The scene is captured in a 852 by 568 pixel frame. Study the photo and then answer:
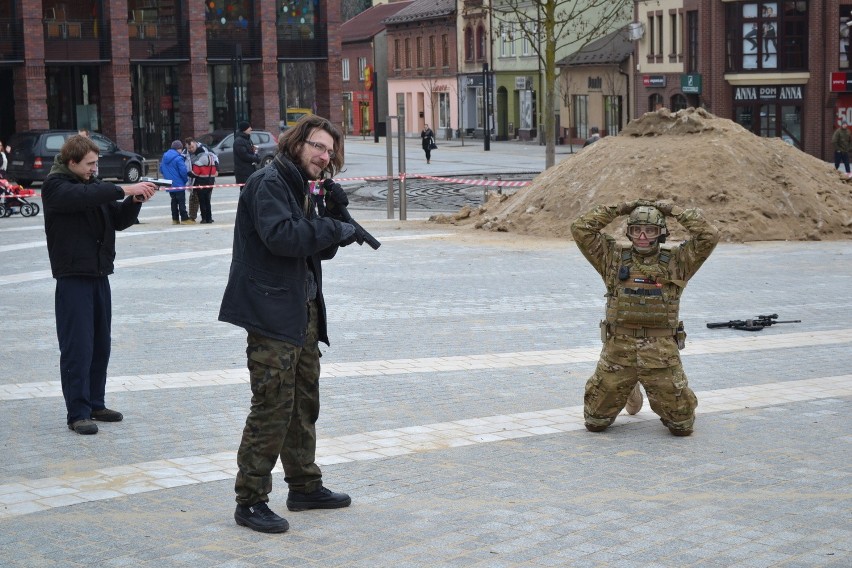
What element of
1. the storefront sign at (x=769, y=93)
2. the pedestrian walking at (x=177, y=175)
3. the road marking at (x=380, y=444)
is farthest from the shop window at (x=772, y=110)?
the road marking at (x=380, y=444)

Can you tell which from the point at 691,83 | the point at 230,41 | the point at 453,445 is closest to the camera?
the point at 453,445

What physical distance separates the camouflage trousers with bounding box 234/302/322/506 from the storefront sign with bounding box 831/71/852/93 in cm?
4239

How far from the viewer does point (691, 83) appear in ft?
170

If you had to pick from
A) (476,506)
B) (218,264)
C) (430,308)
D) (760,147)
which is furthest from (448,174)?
(476,506)

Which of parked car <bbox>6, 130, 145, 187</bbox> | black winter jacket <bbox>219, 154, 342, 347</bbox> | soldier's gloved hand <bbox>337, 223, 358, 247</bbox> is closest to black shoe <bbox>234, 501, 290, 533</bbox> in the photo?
black winter jacket <bbox>219, 154, 342, 347</bbox>

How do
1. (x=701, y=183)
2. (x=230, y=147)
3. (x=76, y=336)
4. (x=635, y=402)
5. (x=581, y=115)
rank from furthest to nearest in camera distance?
(x=581, y=115), (x=230, y=147), (x=701, y=183), (x=635, y=402), (x=76, y=336)

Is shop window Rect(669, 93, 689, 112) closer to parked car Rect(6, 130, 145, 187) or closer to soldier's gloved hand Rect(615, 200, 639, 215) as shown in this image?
parked car Rect(6, 130, 145, 187)

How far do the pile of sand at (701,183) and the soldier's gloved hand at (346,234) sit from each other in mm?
13886

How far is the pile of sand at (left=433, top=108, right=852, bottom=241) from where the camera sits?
798 inches

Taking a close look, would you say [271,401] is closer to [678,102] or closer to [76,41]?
[76,41]

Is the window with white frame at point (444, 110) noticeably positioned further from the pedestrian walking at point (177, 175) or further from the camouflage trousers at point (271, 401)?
the camouflage trousers at point (271, 401)

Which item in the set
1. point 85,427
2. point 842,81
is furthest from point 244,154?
point 842,81

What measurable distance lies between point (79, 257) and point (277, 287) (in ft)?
8.86

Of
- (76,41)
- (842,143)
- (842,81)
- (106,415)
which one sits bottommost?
(106,415)
